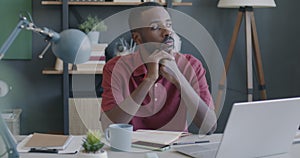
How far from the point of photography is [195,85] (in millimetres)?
2012

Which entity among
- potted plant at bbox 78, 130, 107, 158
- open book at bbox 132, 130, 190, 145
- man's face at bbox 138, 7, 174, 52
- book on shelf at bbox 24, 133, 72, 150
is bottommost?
book on shelf at bbox 24, 133, 72, 150

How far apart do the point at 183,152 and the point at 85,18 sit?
2.23 metres

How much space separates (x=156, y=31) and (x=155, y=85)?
0.24 meters

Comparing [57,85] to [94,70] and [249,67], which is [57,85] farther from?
[249,67]

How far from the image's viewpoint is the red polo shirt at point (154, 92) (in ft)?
6.45

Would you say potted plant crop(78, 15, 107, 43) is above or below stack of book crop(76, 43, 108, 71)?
above

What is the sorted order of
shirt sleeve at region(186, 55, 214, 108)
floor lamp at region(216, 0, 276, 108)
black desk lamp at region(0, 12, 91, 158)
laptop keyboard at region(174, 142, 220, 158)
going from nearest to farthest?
black desk lamp at region(0, 12, 91, 158), laptop keyboard at region(174, 142, 220, 158), shirt sleeve at region(186, 55, 214, 108), floor lamp at region(216, 0, 276, 108)

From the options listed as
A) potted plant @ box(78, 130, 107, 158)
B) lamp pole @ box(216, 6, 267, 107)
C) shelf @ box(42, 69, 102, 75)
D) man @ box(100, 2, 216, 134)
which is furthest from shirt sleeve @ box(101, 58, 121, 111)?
lamp pole @ box(216, 6, 267, 107)

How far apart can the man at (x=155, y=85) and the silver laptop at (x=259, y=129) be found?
472 mm

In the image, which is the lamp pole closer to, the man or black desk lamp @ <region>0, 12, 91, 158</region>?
the man

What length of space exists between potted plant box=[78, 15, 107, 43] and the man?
134 centimetres

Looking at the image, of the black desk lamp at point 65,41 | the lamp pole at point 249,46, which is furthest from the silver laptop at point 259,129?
the lamp pole at point 249,46

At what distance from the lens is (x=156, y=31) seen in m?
1.90

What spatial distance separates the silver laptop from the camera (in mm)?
1266
